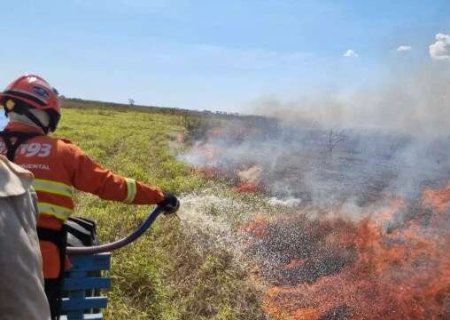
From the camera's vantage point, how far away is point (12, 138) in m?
3.13

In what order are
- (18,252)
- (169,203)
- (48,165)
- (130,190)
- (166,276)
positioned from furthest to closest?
1. (166,276)
2. (169,203)
3. (130,190)
4. (48,165)
5. (18,252)

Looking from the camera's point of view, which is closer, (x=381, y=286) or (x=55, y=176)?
(x=55, y=176)

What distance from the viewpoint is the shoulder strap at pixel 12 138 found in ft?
10.2

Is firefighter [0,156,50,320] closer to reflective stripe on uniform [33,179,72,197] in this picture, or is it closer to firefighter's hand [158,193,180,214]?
reflective stripe on uniform [33,179,72,197]

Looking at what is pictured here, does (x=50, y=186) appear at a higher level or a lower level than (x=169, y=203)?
higher

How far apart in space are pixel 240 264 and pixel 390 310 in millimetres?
1983

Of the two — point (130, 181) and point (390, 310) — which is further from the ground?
point (130, 181)

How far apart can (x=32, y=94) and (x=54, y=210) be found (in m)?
0.73

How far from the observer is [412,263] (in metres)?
6.23

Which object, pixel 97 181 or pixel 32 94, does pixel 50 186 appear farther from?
pixel 32 94

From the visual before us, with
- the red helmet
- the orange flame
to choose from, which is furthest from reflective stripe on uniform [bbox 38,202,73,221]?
the orange flame

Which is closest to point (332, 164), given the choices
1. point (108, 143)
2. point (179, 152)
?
point (179, 152)

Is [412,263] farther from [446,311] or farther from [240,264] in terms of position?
[240,264]

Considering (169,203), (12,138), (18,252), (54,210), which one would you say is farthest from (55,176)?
(18,252)
